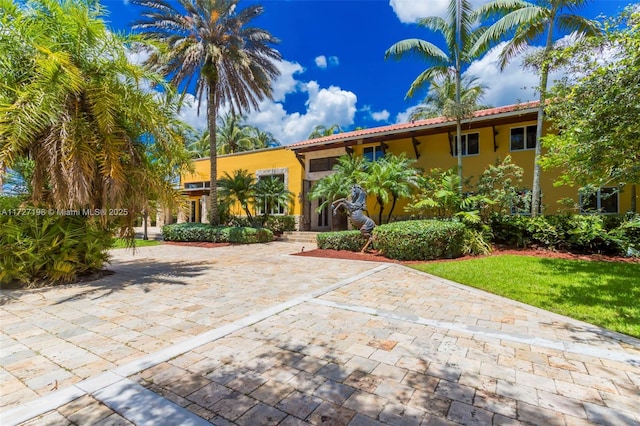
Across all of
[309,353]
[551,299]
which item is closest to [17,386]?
[309,353]

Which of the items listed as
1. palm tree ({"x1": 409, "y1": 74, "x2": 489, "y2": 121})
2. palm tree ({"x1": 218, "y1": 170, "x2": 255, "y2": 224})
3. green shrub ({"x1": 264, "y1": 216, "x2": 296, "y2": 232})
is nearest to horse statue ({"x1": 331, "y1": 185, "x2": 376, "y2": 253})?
palm tree ({"x1": 409, "y1": 74, "x2": 489, "y2": 121})

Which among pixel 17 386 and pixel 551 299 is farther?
pixel 551 299

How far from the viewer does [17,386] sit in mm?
2633

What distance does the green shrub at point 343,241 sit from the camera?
38.3ft

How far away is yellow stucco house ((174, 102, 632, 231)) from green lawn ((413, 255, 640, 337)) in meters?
4.78

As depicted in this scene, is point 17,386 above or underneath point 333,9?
underneath

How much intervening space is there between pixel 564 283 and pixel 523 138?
1005 centimetres

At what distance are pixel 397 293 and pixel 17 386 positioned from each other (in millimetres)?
5437

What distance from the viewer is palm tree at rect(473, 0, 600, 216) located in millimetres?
10766

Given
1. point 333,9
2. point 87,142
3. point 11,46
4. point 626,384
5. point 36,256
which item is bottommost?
point 626,384

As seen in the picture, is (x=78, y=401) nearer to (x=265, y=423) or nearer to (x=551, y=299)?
(x=265, y=423)

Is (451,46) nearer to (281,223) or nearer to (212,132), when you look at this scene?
(212,132)

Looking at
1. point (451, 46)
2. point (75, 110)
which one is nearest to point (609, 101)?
point (75, 110)

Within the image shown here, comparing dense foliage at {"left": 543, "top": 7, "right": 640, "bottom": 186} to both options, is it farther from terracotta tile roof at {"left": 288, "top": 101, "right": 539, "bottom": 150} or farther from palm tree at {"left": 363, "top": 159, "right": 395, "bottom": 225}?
terracotta tile roof at {"left": 288, "top": 101, "right": 539, "bottom": 150}
